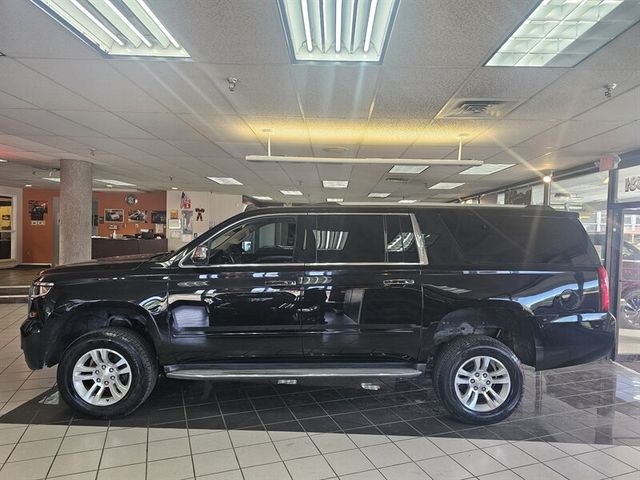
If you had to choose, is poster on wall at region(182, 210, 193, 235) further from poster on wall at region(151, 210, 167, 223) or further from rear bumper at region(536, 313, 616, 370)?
rear bumper at region(536, 313, 616, 370)

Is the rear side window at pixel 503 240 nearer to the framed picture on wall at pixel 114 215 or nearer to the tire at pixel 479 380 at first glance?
the tire at pixel 479 380

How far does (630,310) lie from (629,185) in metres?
2.02

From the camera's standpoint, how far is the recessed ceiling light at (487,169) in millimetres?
7466

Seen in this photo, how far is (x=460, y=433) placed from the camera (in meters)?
3.29

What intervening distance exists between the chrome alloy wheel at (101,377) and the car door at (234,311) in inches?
19.1

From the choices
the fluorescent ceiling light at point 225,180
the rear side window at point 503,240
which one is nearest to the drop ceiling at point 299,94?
the rear side window at point 503,240

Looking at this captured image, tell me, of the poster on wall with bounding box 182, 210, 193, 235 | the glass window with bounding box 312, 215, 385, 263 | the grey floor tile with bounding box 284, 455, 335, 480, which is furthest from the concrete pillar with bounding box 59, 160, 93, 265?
the grey floor tile with bounding box 284, 455, 335, 480

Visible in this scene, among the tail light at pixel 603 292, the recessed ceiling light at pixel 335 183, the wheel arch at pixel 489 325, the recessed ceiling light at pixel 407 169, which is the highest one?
the recessed ceiling light at pixel 407 169

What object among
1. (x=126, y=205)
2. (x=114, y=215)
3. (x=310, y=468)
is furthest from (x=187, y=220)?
(x=310, y=468)

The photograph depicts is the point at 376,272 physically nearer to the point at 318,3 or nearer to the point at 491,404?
the point at 491,404

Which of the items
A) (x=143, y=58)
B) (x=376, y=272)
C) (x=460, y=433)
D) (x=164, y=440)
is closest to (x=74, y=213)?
(x=143, y=58)

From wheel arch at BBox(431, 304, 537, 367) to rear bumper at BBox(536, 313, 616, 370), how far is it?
8 centimetres

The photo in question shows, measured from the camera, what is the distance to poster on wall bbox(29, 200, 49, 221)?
1504cm

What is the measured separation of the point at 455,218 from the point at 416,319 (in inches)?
38.6
